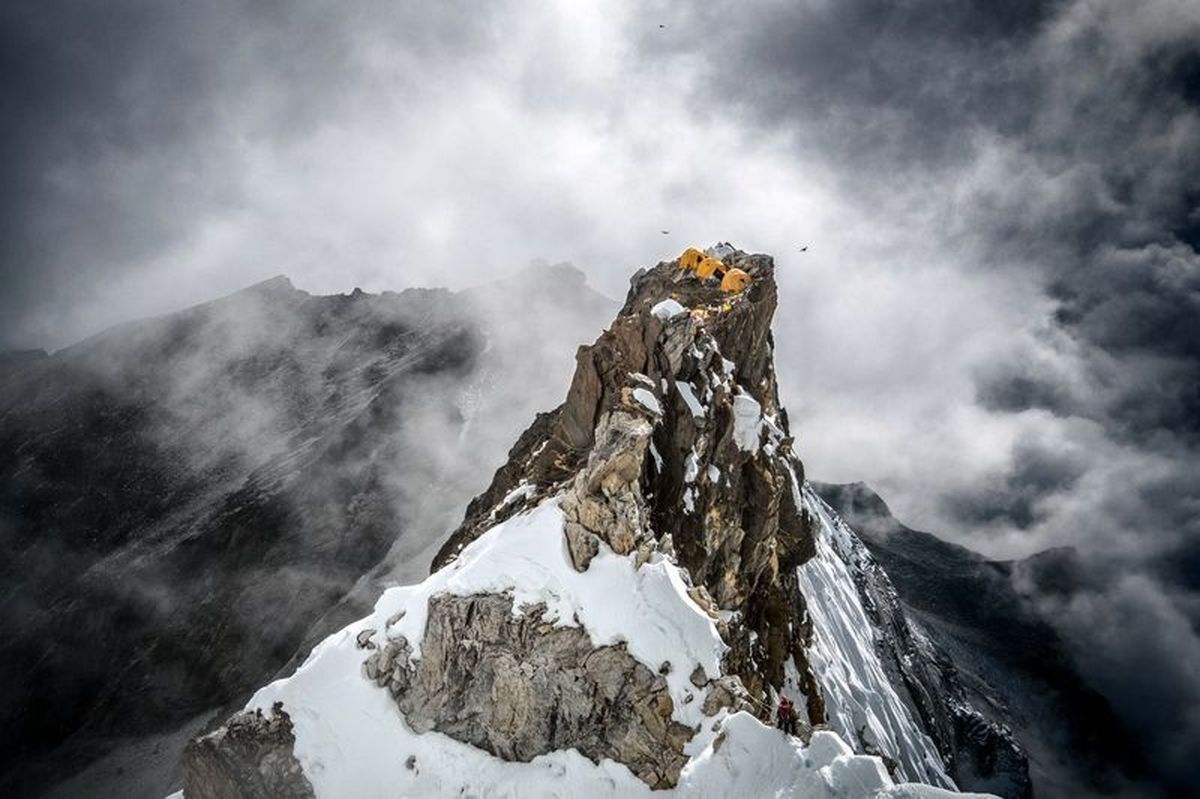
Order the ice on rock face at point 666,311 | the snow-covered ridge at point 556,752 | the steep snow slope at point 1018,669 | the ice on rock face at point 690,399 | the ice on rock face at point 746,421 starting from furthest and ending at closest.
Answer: the steep snow slope at point 1018,669 < the ice on rock face at point 746,421 < the ice on rock face at point 666,311 < the ice on rock face at point 690,399 < the snow-covered ridge at point 556,752

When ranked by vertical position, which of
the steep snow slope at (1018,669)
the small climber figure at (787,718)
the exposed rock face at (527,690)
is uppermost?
the steep snow slope at (1018,669)

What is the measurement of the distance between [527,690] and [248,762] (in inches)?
391

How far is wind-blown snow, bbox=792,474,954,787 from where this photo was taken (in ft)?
188

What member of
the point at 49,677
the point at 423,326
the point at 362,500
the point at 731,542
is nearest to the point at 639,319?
the point at 731,542

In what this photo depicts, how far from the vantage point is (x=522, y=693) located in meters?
21.4

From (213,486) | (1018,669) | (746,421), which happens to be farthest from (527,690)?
(1018,669)

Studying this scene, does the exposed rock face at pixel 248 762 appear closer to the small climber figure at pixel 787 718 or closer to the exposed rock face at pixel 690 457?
the exposed rock face at pixel 690 457

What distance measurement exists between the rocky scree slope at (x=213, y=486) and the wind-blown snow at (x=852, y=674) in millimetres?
51086

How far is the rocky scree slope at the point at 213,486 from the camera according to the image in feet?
228

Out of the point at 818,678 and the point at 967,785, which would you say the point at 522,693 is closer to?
the point at 818,678

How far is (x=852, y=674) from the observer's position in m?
64.2

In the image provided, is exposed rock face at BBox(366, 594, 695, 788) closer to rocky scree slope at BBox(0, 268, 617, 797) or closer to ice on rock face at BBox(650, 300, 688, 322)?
ice on rock face at BBox(650, 300, 688, 322)

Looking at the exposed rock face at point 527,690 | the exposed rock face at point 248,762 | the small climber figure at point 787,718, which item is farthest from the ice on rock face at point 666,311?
the exposed rock face at point 248,762

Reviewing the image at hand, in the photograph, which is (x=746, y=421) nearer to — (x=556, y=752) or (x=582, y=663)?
(x=582, y=663)
